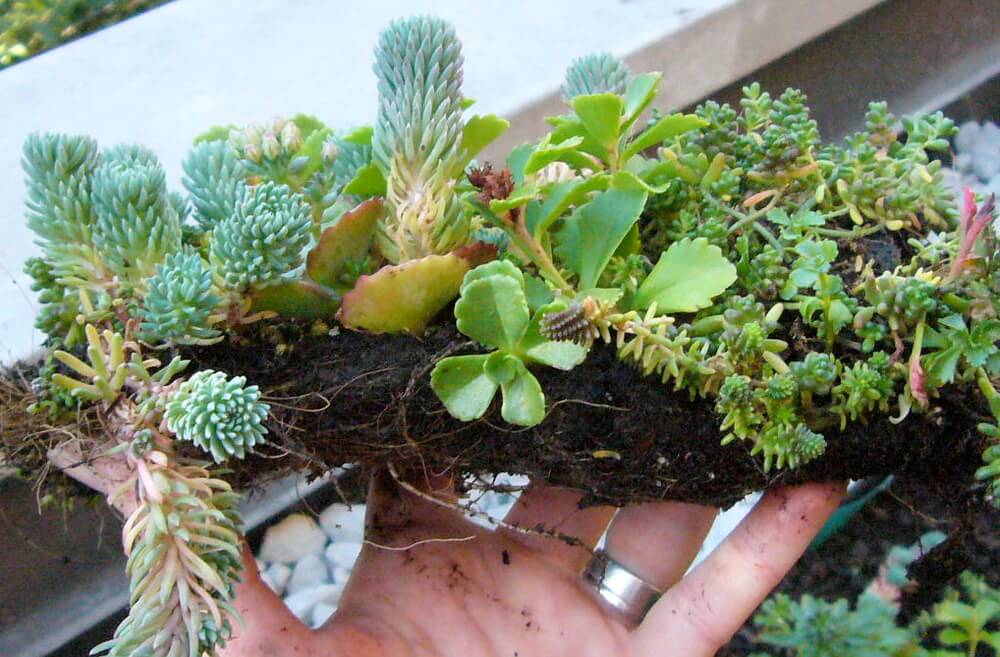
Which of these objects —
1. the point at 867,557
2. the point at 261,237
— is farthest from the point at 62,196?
the point at 867,557

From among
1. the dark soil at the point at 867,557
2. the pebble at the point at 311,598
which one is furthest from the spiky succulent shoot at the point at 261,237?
the dark soil at the point at 867,557

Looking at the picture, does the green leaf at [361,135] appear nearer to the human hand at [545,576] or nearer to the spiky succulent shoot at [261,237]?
the spiky succulent shoot at [261,237]

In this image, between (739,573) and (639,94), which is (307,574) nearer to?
(739,573)

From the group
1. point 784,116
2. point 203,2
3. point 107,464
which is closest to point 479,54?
point 203,2

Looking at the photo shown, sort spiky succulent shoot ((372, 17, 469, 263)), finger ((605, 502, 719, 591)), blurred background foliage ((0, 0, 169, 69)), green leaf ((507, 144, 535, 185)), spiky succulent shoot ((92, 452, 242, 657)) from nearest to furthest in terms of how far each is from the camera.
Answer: spiky succulent shoot ((92, 452, 242, 657)) < spiky succulent shoot ((372, 17, 469, 263)) < green leaf ((507, 144, 535, 185)) < finger ((605, 502, 719, 591)) < blurred background foliage ((0, 0, 169, 69))

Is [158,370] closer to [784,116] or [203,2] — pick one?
[784,116]

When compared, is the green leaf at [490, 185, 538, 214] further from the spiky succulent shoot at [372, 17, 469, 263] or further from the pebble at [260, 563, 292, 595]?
the pebble at [260, 563, 292, 595]

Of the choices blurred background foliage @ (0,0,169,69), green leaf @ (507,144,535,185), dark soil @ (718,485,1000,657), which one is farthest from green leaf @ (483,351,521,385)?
blurred background foliage @ (0,0,169,69)
